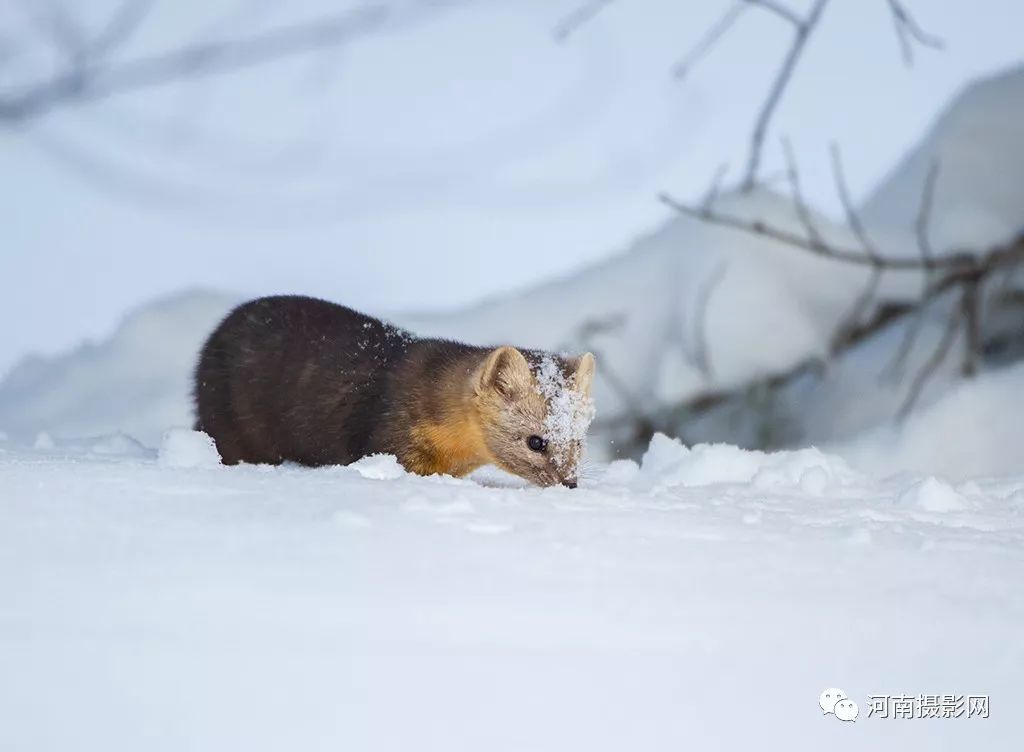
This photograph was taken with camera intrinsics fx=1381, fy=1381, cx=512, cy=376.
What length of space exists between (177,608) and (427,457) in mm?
1747

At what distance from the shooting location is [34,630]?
203 cm

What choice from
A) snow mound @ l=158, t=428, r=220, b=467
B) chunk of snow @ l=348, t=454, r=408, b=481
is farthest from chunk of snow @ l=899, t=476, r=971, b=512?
snow mound @ l=158, t=428, r=220, b=467

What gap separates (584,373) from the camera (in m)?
3.79

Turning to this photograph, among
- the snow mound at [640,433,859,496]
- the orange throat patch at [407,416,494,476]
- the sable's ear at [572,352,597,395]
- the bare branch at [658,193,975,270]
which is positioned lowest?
the snow mound at [640,433,859,496]

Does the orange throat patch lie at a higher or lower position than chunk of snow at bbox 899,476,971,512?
higher

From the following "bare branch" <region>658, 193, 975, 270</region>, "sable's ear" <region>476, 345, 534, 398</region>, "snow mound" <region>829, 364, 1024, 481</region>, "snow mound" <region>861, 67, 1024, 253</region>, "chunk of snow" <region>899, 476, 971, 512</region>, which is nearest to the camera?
"chunk of snow" <region>899, 476, 971, 512</region>

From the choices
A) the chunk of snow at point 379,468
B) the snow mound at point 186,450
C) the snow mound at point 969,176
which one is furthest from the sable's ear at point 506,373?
the snow mound at point 969,176

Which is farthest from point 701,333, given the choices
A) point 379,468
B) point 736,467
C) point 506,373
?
point 379,468

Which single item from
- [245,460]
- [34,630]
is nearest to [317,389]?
[245,460]

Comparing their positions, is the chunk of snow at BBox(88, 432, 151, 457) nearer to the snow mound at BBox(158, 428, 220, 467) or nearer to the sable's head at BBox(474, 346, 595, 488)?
the snow mound at BBox(158, 428, 220, 467)

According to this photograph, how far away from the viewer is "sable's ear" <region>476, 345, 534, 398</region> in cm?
370

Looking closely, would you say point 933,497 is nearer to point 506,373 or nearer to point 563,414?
point 563,414

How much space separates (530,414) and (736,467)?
590mm

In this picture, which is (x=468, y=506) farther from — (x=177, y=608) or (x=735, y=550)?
(x=177, y=608)
